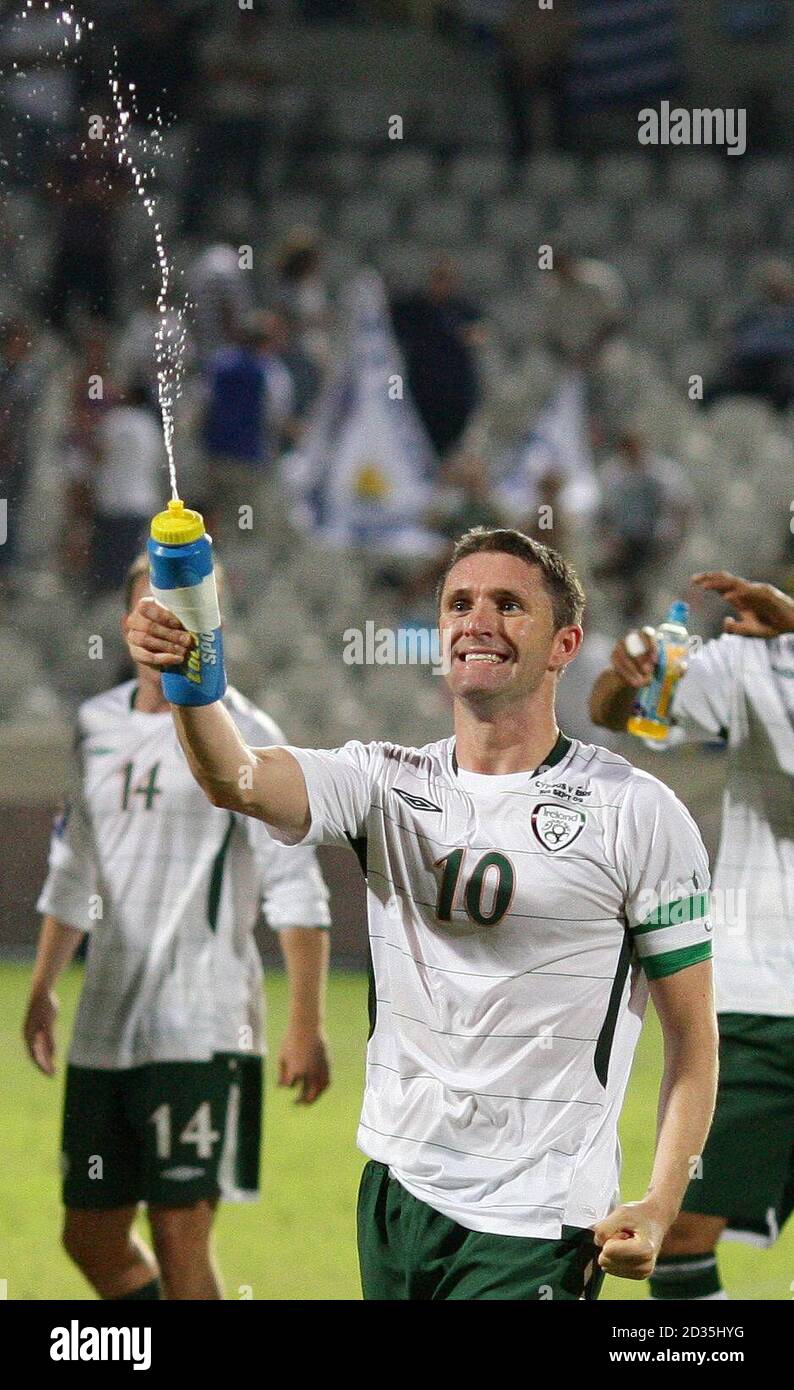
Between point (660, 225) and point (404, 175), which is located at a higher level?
point (404, 175)

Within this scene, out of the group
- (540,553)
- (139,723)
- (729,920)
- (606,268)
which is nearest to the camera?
(540,553)

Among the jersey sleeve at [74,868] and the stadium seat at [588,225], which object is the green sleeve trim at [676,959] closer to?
the jersey sleeve at [74,868]

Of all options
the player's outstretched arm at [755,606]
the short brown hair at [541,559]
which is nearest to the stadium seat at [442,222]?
the player's outstretched arm at [755,606]

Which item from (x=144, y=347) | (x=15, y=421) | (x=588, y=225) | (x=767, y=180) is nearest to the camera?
(x=15, y=421)

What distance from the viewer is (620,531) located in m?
10.9

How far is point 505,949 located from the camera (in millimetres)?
3035

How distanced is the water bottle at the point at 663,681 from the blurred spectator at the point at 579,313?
26.5 ft

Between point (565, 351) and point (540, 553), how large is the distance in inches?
367

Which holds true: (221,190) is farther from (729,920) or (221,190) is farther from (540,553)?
(540,553)

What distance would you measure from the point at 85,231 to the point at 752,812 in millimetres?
8219

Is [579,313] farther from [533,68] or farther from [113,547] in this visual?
[113,547]

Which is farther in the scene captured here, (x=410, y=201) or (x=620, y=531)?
(x=410, y=201)

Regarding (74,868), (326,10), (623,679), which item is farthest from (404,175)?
(623,679)
